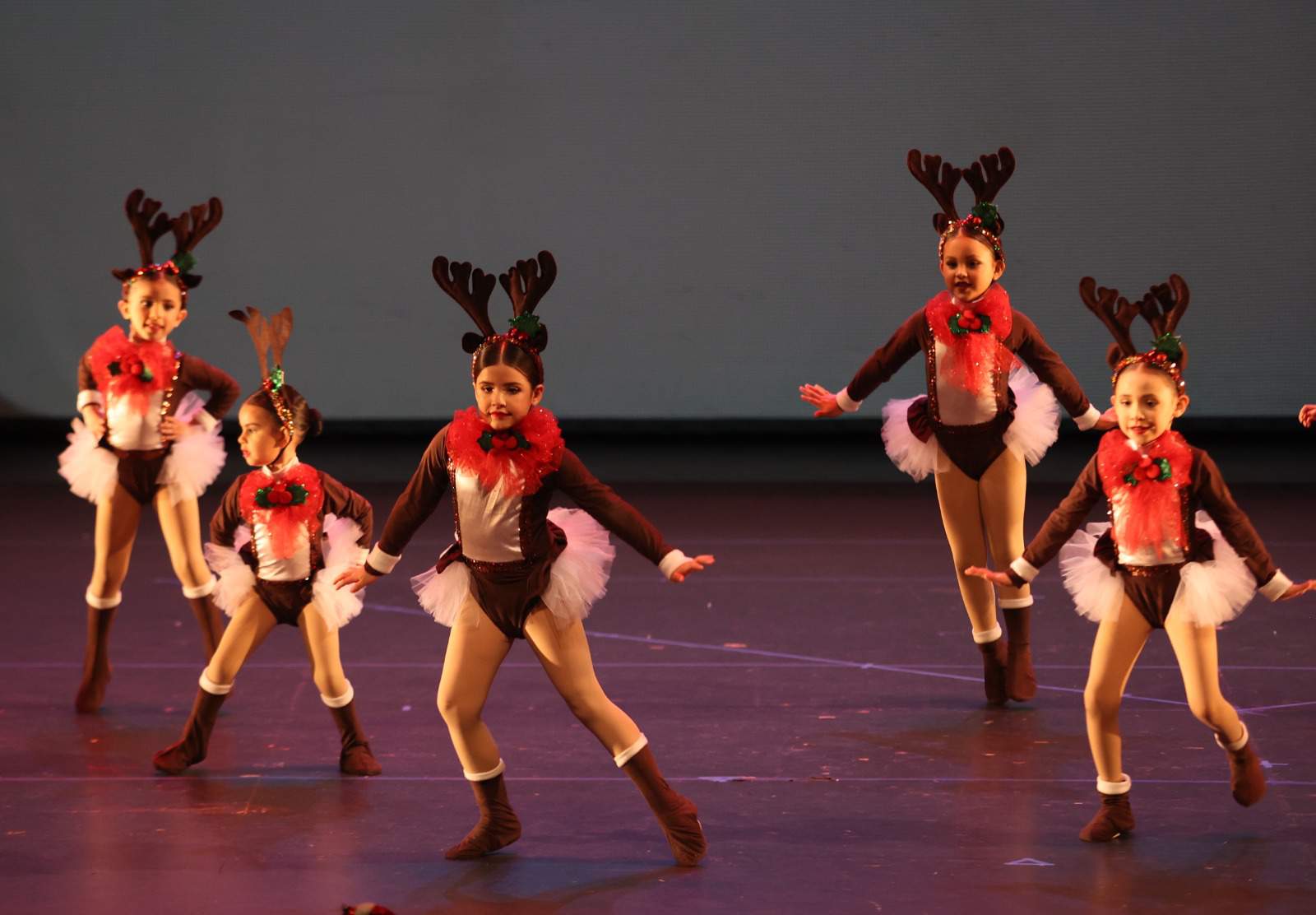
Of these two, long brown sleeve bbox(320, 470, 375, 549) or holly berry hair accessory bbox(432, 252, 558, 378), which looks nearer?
holly berry hair accessory bbox(432, 252, 558, 378)

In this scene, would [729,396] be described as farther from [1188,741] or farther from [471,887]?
[471,887]

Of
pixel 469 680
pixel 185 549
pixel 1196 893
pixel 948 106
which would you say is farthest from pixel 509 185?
pixel 1196 893

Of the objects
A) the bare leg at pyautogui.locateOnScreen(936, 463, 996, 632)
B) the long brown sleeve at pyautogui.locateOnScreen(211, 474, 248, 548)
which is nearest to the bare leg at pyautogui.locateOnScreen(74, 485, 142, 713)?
the long brown sleeve at pyautogui.locateOnScreen(211, 474, 248, 548)

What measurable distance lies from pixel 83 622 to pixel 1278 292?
19.2 ft

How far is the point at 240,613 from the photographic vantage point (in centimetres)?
419

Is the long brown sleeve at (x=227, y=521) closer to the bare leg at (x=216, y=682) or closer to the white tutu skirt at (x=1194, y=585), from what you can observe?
the bare leg at (x=216, y=682)

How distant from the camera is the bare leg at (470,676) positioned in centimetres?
359

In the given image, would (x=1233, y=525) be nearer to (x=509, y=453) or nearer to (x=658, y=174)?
(x=509, y=453)

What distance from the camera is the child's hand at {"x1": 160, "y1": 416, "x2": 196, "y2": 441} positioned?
186 inches

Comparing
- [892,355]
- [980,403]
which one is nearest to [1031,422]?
[980,403]

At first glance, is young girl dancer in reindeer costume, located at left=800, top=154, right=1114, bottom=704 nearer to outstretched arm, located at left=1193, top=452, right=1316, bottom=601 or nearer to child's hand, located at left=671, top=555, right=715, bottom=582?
outstretched arm, located at left=1193, top=452, right=1316, bottom=601

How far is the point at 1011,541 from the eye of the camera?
471 cm

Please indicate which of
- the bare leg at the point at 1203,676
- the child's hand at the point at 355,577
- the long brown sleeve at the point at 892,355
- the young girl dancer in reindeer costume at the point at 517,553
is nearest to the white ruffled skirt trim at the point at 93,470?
the child's hand at the point at 355,577

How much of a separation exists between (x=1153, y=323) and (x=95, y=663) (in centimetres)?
295
